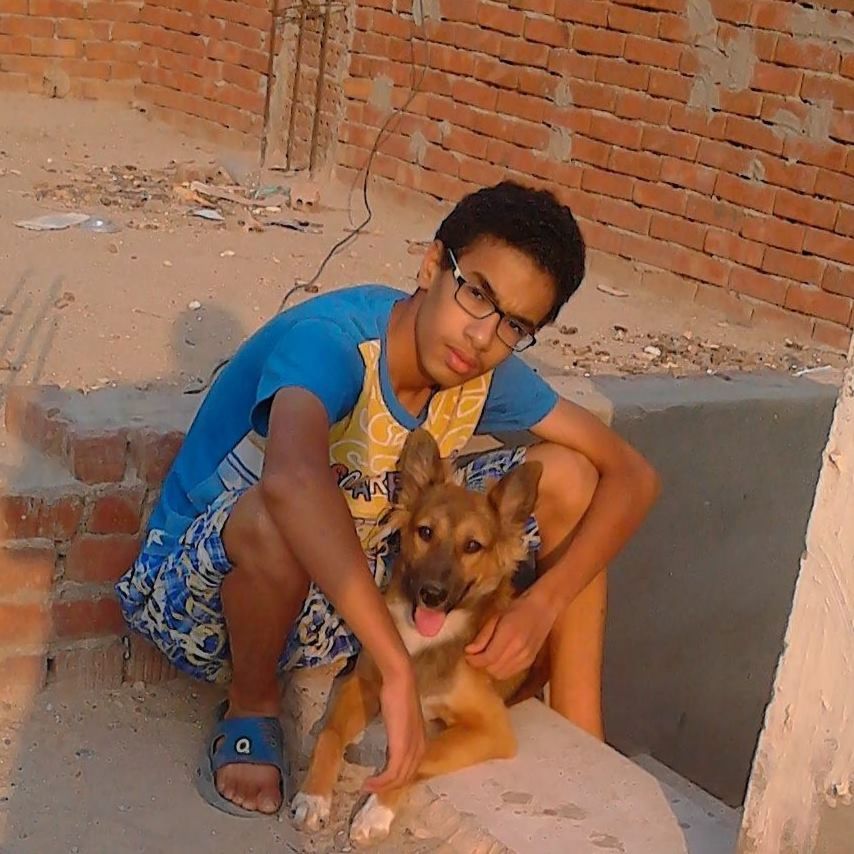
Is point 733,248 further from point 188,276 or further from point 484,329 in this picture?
point 484,329

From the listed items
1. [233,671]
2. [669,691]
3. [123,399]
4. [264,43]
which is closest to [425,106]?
[264,43]

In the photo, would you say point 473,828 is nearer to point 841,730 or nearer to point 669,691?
point 841,730

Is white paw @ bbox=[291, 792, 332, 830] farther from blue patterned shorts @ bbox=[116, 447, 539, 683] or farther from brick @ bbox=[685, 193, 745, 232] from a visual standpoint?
brick @ bbox=[685, 193, 745, 232]

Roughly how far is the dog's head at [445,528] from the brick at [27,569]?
763mm

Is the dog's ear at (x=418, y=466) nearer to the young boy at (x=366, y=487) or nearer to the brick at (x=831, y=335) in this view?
the young boy at (x=366, y=487)

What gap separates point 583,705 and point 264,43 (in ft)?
20.4

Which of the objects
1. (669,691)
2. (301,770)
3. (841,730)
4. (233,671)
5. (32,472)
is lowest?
(669,691)

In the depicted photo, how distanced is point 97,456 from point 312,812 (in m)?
0.92

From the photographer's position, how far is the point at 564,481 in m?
2.99

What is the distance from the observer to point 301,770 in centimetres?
281

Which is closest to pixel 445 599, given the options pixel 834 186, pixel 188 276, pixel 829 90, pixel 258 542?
pixel 258 542

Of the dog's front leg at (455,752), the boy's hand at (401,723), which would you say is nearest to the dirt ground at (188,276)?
the dog's front leg at (455,752)

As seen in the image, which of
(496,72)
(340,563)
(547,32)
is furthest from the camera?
(496,72)

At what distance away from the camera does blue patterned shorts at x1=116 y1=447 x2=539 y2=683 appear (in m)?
2.69
